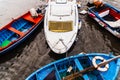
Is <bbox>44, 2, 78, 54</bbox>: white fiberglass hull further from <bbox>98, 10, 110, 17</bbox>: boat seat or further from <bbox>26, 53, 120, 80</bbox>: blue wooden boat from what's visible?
<bbox>98, 10, 110, 17</bbox>: boat seat

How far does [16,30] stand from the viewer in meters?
13.9

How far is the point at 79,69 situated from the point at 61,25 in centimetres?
374

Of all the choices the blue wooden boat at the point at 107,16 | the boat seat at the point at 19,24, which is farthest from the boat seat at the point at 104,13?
the boat seat at the point at 19,24

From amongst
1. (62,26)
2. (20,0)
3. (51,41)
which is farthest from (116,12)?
(20,0)

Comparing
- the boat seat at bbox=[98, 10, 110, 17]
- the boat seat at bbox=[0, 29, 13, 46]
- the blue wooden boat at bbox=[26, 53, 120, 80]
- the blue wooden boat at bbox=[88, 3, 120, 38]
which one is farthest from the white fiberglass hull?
the boat seat at bbox=[0, 29, 13, 46]

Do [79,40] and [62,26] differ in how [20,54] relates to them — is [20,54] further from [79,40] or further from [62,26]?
[79,40]

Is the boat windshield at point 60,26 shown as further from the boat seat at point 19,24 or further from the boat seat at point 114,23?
the boat seat at point 114,23

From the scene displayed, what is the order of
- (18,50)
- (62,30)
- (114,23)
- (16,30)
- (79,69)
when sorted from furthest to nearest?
(114,23) < (16,30) < (18,50) < (62,30) < (79,69)

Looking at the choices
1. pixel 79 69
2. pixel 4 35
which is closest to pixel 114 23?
pixel 79 69

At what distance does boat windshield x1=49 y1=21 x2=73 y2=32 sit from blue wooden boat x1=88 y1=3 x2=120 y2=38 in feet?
10.1

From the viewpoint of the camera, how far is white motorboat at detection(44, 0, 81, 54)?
1200 centimetres

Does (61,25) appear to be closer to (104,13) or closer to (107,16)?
(104,13)

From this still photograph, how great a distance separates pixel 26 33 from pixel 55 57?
2.84m

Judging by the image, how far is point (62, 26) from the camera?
12.9 meters
